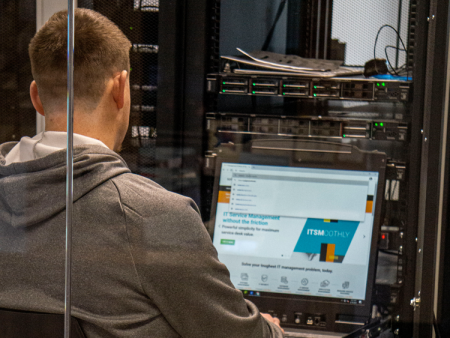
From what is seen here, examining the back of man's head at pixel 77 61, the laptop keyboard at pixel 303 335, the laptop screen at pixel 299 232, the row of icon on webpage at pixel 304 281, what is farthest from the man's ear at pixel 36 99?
the laptop keyboard at pixel 303 335

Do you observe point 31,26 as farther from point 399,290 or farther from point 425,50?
point 399,290

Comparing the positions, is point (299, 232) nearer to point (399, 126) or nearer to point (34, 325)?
point (399, 126)

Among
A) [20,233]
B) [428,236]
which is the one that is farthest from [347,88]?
[20,233]

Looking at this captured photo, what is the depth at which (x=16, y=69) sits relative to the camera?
3.35ft

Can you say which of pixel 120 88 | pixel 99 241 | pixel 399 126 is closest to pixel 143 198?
pixel 99 241

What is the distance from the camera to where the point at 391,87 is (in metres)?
1.34

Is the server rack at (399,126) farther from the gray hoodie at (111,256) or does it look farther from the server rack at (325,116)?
the gray hoodie at (111,256)

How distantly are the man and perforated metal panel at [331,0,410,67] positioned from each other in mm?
703

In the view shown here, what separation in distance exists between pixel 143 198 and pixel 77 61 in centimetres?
31

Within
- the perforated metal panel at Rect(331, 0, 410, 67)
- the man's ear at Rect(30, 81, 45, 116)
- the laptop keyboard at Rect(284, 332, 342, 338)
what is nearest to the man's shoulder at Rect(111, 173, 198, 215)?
the man's ear at Rect(30, 81, 45, 116)

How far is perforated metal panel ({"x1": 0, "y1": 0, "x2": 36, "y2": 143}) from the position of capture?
1.01m

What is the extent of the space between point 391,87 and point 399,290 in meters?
0.57

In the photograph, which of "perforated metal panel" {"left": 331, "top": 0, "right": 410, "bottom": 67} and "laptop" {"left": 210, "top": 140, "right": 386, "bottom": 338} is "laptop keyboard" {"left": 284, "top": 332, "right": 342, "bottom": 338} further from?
"perforated metal panel" {"left": 331, "top": 0, "right": 410, "bottom": 67}

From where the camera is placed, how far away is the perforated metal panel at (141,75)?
112 centimetres
